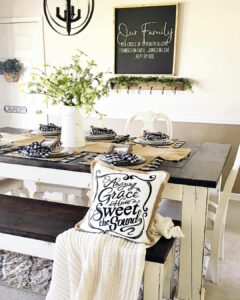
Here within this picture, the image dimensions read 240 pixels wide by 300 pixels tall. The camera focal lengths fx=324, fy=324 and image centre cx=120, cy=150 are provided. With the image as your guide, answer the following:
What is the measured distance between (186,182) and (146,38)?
7.60ft

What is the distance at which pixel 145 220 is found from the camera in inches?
59.6

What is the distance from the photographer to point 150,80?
11.7 ft

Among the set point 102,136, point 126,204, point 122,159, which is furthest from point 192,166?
point 102,136

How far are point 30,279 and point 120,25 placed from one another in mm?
2733

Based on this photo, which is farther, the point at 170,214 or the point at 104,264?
the point at 170,214

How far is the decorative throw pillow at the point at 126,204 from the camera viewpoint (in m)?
1.51

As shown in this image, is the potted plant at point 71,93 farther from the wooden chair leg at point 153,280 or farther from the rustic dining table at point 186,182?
the wooden chair leg at point 153,280

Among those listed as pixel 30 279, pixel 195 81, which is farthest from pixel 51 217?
pixel 195 81

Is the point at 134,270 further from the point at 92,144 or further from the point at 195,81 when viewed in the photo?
the point at 195,81

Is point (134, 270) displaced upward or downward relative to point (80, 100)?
downward

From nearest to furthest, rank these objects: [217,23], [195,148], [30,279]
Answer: [30,279] < [195,148] < [217,23]

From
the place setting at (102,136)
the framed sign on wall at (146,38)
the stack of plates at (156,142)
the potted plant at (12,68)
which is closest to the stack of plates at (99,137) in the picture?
the place setting at (102,136)

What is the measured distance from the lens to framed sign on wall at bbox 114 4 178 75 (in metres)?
3.41

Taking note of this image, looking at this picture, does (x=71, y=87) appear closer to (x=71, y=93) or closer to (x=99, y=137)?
(x=71, y=93)
